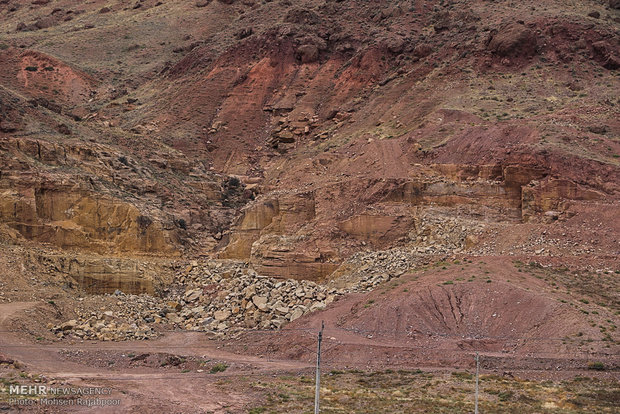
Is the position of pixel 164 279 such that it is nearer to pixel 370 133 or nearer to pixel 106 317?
pixel 106 317

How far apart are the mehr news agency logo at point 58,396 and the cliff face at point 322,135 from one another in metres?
16.7

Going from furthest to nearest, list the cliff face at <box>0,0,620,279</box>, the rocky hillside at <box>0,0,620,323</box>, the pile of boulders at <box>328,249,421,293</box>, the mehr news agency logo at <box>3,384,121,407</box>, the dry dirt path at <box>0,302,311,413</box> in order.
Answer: the cliff face at <box>0,0,620,279</box>, the rocky hillside at <box>0,0,620,323</box>, the pile of boulders at <box>328,249,421,293</box>, the dry dirt path at <box>0,302,311,413</box>, the mehr news agency logo at <box>3,384,121,407</box>

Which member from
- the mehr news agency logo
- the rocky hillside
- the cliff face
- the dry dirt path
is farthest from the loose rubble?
the mehr news agency logo

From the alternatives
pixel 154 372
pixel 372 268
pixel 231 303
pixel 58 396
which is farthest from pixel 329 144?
pixel 58 396

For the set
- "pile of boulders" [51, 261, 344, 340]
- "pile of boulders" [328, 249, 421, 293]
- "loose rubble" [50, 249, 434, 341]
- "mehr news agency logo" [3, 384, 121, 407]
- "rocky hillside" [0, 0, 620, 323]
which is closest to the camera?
"mehr news agency logo" [3, 384, 121, 407]

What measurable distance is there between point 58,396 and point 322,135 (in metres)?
36.0

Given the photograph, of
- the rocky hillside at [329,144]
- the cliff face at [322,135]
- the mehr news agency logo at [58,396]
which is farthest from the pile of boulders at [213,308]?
the mehr news agency logo at [58,396]

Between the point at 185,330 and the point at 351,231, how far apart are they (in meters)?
10.5

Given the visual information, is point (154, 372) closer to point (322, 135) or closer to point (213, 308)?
point (213, 308)

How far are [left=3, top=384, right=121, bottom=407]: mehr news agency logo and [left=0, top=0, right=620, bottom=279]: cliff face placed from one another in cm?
1667

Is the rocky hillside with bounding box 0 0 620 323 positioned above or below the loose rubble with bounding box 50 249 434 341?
above

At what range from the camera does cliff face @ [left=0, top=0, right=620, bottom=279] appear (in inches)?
1587

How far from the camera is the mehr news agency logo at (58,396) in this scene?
2142 cm

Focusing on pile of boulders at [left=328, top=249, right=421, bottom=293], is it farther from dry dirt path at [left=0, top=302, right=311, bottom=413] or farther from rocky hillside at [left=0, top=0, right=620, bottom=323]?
dry dirt path at [left=0, top=302, right=311, bottom=413]
